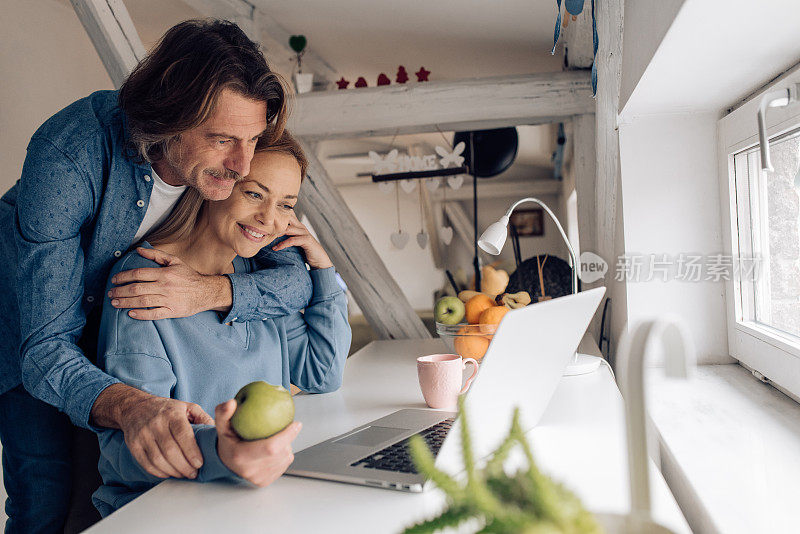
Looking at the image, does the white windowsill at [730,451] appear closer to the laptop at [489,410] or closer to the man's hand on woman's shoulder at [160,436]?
the laptop at [489,410]


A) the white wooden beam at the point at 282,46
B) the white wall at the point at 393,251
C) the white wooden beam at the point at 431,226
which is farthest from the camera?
the white wall at the point at 393,251

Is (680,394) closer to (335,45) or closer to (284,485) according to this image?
(284,485)

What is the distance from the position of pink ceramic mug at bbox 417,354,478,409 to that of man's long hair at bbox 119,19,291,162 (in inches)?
25.2

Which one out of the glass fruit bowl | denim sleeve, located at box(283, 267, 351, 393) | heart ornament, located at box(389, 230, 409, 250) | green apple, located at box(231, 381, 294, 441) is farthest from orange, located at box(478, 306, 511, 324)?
heart ornament, located at box(389, 230, 409, 250)

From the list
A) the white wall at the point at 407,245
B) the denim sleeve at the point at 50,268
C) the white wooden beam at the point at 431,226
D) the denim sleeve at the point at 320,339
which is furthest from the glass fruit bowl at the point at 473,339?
the white wall at the point at 407,245

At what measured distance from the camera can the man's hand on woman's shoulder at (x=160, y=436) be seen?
35.1 inches

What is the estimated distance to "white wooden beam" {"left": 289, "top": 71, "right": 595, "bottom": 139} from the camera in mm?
2211

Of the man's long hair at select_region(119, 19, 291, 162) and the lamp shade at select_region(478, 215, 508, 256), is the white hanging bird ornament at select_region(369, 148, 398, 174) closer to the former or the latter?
the lamp shade at select_region(478, 215, 508, 256)

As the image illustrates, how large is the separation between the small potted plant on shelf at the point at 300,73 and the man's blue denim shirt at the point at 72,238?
1.17 meters

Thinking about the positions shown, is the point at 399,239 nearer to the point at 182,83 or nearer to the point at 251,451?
the point at 182,83

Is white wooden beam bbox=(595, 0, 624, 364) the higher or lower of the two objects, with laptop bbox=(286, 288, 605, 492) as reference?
higher

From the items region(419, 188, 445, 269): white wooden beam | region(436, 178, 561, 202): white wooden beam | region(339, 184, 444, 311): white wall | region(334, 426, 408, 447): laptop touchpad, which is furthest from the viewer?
region(339, 184, 444, 311): white wall

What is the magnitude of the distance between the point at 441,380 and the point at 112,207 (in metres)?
0.73

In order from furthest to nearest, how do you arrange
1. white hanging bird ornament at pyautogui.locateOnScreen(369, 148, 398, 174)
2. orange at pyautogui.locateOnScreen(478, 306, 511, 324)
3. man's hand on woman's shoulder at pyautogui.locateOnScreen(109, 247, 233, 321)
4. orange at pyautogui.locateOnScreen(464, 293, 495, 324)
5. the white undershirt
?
white hanging bird ornament at pyautogui.locateOnScreen(369, 148, 398, 174)
orange at pyautogui.locateOnScreen(464, 293, 495, 324)
orange at pyautogui.locateOnScreen(478, 306, 511, 324)
the white undershirt
man's hand on woman's shoulder at pyautogui.locateOnScreen(109, 247, 233, 321)
